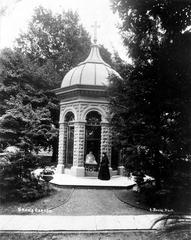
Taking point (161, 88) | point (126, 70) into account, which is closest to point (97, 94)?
point (126, 70)

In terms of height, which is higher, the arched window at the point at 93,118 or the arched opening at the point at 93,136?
the arched window at the point at 93,118

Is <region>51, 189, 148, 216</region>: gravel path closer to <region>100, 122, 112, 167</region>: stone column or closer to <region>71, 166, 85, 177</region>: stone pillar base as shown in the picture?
<region>71, 166, 85, 177</region>: stone pillar base

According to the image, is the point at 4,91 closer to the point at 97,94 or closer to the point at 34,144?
the point at 97,94

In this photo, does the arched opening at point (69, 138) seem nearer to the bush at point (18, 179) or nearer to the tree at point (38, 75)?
the tree at point (38, 75)

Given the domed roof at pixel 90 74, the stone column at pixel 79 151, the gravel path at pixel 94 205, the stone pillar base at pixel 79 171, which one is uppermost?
the domed roof at pixel 90 74

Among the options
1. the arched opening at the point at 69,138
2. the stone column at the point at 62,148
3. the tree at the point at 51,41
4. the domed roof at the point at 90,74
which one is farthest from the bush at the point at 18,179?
the tree at the point at 51,41

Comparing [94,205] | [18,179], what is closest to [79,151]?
[18,179]

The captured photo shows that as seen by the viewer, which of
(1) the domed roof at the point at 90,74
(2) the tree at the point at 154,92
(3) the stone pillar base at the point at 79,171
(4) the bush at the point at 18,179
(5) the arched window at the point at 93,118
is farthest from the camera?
(5) the arched window at the point at 93,118

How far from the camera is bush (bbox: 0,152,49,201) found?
9500 millimetres

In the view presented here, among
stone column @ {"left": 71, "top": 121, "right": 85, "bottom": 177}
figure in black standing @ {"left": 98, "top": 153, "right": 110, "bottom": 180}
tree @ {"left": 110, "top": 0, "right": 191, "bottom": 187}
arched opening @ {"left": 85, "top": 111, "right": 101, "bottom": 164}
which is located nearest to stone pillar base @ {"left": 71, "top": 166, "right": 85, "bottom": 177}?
stone column @ {"left": 71, "top": 121, "right": 85, "bottom": 177}

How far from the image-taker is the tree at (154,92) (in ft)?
28.6

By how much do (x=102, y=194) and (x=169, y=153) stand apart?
327cm

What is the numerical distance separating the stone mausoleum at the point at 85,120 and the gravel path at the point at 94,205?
362cm

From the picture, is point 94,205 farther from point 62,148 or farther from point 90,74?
point 90,74
